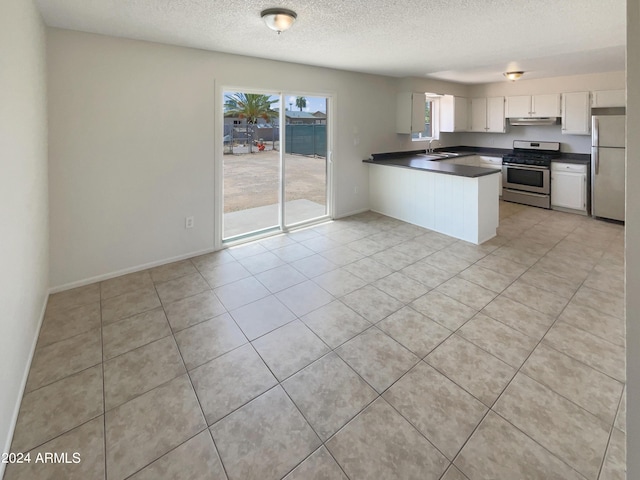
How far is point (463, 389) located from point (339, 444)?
31.3 inches

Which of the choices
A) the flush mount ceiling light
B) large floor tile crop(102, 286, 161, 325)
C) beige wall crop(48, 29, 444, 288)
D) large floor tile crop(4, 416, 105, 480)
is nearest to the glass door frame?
beige wall crop(48, 29, 444, 288)

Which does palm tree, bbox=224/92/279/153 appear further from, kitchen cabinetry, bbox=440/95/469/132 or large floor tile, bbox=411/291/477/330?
kitchen cabinetry, bbox=440/95/469/132

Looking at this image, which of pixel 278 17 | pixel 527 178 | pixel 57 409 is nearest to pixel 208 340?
pixel 57 409

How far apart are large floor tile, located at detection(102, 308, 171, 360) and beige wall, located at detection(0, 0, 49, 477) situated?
1.39ft

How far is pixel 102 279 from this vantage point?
127 inches

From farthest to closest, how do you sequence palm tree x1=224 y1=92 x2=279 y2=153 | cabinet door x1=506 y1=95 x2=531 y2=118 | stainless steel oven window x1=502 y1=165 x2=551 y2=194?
cabinet door x1=506 y1=95 x2=531 y2=118 → stainless steel oven window x1=502 y1=165 x2=551 y2=194 → palm tree x1=224 y1=92 x2=279 y2=153

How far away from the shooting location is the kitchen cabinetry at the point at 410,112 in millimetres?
5504

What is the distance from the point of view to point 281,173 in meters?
4.45

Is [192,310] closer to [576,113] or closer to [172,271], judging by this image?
[172,271]

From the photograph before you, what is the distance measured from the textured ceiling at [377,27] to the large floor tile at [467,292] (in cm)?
230

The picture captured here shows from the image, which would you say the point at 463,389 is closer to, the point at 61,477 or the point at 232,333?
the point at 232,333

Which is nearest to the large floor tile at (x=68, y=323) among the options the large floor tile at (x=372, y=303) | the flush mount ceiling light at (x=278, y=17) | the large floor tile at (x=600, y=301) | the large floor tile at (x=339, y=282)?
the large floor tile at (x=339, y=282)

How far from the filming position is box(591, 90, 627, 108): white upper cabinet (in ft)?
16.0

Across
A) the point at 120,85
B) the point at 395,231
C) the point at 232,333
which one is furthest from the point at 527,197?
the point at 120,85
